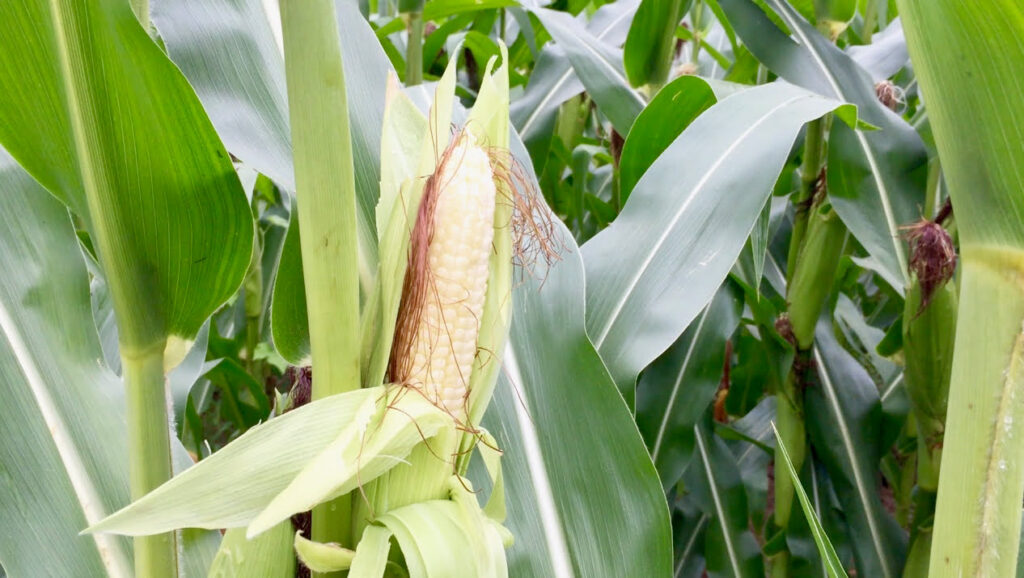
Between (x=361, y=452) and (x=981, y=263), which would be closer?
(x=361, y=452)

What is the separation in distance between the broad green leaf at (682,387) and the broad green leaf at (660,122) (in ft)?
0.88

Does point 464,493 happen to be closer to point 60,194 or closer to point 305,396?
point 305,396

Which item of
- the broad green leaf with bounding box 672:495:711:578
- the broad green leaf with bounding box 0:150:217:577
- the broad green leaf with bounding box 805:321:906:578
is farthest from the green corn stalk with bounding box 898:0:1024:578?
the broad green leaf with bounding box 672:495:711:578

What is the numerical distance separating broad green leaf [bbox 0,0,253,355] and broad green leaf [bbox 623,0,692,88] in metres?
0.86

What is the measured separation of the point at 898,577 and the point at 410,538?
128 cm

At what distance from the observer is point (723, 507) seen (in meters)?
1.42

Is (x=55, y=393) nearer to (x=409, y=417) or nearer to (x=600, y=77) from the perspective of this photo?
(x=409, y=417)

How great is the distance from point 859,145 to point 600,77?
1.33 feet

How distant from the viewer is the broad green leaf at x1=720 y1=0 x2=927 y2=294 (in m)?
1.13

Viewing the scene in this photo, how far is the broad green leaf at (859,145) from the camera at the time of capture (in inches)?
44.4

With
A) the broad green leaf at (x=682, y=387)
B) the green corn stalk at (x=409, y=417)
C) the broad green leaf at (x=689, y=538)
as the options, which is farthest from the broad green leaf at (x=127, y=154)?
the broad green leaf at (x=689, y=538)

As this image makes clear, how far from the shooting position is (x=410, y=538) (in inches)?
16.2

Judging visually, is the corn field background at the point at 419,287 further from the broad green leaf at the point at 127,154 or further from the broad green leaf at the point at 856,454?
the broad green leaf at the point at 856,454

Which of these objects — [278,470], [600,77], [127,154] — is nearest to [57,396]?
[127,154]
